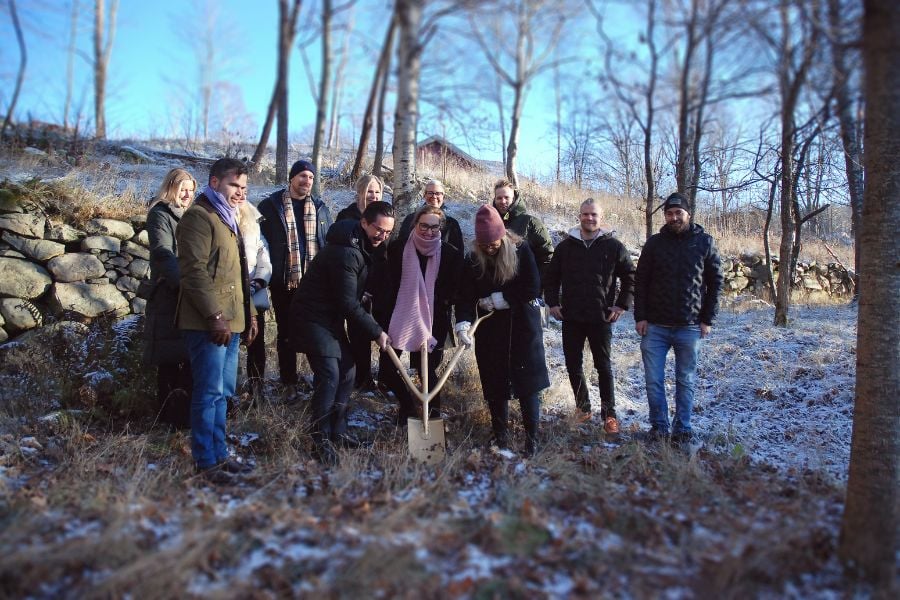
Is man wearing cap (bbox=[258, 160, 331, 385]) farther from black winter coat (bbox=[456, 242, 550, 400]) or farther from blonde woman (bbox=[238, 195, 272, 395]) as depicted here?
black winter coat (bbox=[456, 242, 550, 400])

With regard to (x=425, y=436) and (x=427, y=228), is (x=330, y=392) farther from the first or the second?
(x=427, y=228)

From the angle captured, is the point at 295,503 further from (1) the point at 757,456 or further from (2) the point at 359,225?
(1) the point at 757,456

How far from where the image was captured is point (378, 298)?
4.77 m

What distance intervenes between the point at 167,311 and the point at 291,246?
1082mm

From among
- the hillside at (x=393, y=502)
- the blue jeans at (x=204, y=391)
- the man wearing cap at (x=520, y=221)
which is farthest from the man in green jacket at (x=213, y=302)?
the man wearing cap at (x=520, y=221)

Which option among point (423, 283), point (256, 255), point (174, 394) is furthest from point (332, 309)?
point (174, 394)

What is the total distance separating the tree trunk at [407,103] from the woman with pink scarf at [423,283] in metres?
0.81

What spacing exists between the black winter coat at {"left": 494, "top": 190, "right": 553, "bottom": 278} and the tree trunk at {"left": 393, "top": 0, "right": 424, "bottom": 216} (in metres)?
0.95

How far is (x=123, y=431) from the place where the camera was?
439cm

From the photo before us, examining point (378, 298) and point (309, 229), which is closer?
point (378, 298)

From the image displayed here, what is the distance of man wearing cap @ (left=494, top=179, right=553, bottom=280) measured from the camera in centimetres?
541

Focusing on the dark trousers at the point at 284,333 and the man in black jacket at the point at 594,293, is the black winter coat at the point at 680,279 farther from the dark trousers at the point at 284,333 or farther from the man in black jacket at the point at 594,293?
the dark trousers at the point at 284,333

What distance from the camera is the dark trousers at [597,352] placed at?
5.02 meters

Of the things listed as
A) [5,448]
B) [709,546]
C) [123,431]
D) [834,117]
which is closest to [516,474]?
[709,546]
